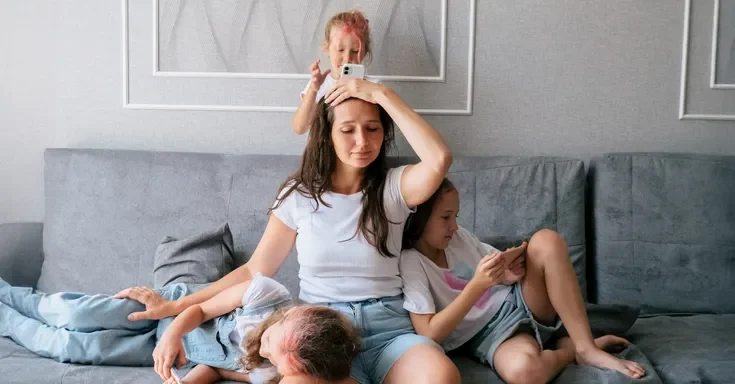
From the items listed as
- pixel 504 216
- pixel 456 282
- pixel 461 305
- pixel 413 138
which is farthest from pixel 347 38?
pixel 461 305

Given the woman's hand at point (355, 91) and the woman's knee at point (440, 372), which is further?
the woman's hand at point (355, 91)

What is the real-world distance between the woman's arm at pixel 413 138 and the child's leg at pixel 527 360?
43 cm

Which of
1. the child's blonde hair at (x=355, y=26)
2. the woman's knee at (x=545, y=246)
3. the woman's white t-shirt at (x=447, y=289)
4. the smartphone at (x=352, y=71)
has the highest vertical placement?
the child's blonde hair at (x=355, y=26)

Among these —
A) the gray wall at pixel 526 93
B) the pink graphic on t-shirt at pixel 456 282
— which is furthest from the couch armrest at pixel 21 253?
the pink graphic on t-shirt at pixel 456 282

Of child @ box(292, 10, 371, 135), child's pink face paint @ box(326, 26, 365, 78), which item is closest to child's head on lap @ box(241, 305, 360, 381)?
child @ box(292, 10, 371, 135)

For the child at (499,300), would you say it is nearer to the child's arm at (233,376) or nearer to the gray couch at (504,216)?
the gray couch at (504,216)

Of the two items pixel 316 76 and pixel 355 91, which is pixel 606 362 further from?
pixel 316 76

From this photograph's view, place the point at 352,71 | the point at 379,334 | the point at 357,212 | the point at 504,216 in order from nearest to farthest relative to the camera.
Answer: the point at 379,334
the point at 357,212
the point at 352,71
the point at 504,216

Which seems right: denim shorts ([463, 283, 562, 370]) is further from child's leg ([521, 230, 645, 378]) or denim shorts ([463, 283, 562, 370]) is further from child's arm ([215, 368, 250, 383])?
child's arm ([215, 368, 250, 383])

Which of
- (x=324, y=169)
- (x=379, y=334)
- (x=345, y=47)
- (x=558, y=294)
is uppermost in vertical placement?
(x=345, y=47)

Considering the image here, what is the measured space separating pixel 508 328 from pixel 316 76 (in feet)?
3.36

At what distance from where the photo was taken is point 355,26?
247 cm

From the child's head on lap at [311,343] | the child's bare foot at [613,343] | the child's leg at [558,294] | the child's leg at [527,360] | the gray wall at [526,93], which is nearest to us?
the child's head on lap at [311,343]

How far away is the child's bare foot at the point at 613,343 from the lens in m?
2.00
